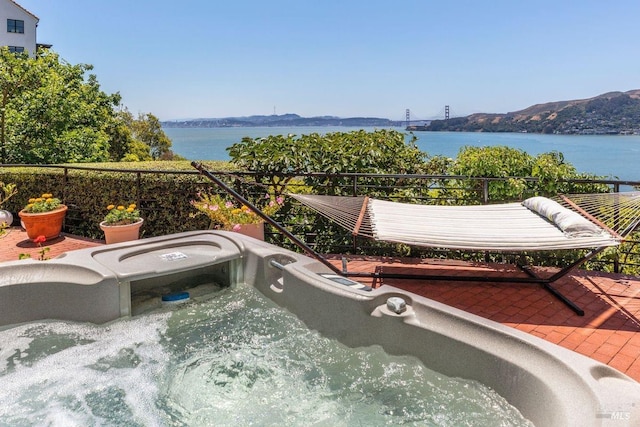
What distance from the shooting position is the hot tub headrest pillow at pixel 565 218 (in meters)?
2.92

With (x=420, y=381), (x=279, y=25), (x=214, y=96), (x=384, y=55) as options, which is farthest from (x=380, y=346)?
(x=214, y=96)

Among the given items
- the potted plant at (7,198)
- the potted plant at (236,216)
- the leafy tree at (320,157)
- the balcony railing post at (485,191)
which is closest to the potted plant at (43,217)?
the potted plant at (7,198)

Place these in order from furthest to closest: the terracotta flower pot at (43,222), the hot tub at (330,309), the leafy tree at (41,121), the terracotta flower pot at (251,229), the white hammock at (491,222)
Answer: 1. the leafy tree at (41,121)
2. the terracotta flower pot at (43,222)
3. the terracotta flower pot at (251,229)
4. the white hammock at (491,222)
5. the hot tub at (330,309)

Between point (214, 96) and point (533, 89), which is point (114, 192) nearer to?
point (533, 89)

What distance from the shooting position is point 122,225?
4801 mm

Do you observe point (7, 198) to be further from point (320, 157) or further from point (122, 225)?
point (320, 157)

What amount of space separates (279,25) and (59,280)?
12.9m

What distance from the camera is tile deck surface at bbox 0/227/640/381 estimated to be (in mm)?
2539

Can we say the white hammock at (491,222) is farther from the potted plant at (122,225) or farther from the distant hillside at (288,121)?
the distant hillside at (288,121)

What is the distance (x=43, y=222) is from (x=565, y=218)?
5674mm

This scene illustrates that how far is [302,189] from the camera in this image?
477cm

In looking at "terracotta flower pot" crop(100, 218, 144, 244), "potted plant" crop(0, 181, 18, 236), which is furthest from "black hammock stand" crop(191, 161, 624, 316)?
"potted plant" crop(0, 181, 18, 236)

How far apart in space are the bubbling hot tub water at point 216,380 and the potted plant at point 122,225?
2115 mm

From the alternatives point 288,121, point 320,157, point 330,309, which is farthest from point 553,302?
point 288,121
